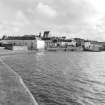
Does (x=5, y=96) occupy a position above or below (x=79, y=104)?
above

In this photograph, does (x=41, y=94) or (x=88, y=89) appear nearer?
(x=41, y=94)

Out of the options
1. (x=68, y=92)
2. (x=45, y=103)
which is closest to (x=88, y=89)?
(x=68, y=92)

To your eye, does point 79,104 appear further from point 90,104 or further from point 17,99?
point 17,99

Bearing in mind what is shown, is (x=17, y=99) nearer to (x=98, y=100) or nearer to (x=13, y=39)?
(x=98, y=100)

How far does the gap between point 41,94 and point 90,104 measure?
5130 millimetres

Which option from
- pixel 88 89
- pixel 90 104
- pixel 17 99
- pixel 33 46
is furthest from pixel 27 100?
pixel 33 46

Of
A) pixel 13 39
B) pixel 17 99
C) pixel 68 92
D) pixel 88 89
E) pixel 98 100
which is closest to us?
pixel 17 99

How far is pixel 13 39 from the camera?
182 meters

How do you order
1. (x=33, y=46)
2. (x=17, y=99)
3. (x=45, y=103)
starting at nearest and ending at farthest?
1. (x=17, y=99)
2. (x=45, y=103)
3. (x=33, y=46)

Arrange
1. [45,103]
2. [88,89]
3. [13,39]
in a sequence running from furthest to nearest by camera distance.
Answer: [13,39]
[88,89]
[45,103]

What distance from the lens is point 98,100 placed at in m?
17.2

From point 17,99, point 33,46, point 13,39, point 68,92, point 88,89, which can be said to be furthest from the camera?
point 13,39

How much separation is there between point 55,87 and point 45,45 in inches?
6396

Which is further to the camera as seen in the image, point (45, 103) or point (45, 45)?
point (45, 45)
